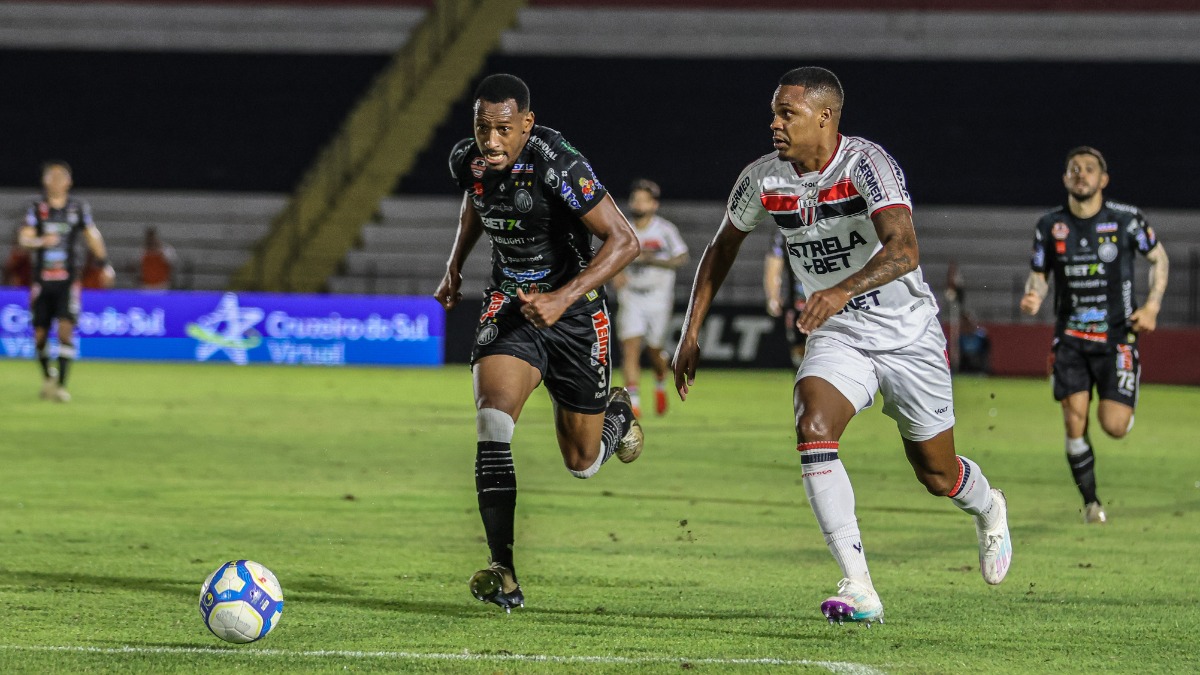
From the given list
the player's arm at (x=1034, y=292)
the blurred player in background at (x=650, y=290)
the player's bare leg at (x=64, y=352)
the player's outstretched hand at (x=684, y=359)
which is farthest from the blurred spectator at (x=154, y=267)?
the player's outstretched hand at (x=684, y=359)

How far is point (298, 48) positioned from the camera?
34812mm

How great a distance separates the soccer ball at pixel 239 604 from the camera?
5910mm

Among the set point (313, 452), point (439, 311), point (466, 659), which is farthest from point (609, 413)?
point (439, 311)

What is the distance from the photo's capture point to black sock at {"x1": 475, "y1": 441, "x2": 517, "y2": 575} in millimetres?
6887

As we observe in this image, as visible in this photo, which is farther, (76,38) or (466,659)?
(76,38)

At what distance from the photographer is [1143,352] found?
25.1m

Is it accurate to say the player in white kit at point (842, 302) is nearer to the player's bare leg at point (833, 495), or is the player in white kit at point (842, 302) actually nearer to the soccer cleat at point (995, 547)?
the player's bare leg at point (833, 495)

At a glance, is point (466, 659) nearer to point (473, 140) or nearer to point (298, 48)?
point (473, 140)

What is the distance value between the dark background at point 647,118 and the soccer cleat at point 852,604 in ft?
85.6

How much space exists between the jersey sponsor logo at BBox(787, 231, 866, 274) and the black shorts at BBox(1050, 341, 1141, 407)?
4132 mm

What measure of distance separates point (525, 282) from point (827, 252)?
1375 mm

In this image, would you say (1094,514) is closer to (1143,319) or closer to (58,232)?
(1143,319)

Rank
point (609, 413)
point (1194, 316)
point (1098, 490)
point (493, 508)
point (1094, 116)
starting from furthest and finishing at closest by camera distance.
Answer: point (1094, 116)
point (1194, 316)
point (1098, 490)
point (609, 413)
point (493, 508)

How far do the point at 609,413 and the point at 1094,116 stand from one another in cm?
2593
